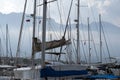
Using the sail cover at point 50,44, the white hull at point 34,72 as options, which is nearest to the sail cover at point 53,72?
the white hull at point 34,72

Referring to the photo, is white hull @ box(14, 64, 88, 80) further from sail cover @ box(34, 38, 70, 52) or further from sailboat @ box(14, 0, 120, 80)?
sail cover @ box(34, 38, 70, 52)

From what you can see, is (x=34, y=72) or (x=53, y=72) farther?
(x=34, y=72)

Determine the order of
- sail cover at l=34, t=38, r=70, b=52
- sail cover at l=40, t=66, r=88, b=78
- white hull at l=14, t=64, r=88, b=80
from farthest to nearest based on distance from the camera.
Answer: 1. sail cover at l=34, t=38, r=70, b=52
2. white hull at l=14, t=64, r=88, b=80
3. sail cover at l=40, t=66, r=88, b=78

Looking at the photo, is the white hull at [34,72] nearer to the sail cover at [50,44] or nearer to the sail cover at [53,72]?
the sail cover at [53,72]

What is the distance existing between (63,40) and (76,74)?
2767mm

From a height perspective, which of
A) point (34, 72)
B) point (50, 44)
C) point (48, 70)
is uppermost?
point (50, 44)

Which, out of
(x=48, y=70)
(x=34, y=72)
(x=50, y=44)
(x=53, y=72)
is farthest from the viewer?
(x=50, y=44)

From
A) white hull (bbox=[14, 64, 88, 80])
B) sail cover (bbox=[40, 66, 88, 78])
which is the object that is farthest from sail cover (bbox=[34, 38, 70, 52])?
sail cover (bbox=[40, 66, 88, 78])

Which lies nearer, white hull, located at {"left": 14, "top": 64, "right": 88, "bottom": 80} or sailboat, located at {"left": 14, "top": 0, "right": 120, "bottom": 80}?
sailboat, located at {"left": 14, "top": 0, "right": 120, "bottom": 80}

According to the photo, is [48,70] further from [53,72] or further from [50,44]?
[50,44]

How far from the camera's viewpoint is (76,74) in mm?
26000

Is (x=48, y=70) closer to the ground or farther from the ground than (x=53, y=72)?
farther from the ground

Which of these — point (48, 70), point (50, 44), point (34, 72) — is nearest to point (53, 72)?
point (48, 70)

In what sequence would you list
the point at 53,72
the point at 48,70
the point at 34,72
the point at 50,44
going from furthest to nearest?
the point at 50,44, the point at 34,72, the point at 53,72, the point at 48,70
